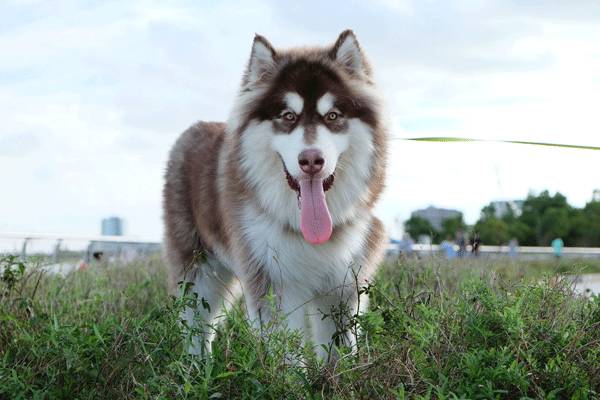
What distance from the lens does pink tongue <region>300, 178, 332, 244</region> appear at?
5059 mm

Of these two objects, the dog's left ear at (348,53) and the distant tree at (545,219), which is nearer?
the dog's left ear at (348,53)

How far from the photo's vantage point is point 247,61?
5.75 metres

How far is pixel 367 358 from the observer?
424 cm

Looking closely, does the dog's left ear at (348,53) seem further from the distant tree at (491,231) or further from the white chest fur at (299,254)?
the distant tree at (491,231)

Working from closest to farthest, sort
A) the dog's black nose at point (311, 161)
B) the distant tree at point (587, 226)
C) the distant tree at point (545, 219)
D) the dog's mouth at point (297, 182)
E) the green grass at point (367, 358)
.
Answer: the green grass at point (367, 358) → the dog's black nose at point (311, 161) → the dog's mouth at point (297, 182) → the distant tree at point (587, 226) → the distant tree at point (545, 219)

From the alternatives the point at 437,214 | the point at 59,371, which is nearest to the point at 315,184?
the point at 59,371

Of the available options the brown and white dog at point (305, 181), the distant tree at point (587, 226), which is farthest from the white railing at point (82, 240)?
the distant tree at point (587, 226)

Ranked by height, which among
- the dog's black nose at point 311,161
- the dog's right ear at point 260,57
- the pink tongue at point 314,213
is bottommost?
the pink tongue at point 314,213


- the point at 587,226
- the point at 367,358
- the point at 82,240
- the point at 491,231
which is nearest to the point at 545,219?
the point at 587,226

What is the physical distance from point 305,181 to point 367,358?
133 centimetres

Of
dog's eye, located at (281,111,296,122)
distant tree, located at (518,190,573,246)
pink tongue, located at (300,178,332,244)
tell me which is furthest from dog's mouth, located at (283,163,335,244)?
distant tree, located at (518,190,573,246)

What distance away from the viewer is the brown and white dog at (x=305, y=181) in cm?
508

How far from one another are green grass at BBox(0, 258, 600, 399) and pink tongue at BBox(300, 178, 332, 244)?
68 centimetres

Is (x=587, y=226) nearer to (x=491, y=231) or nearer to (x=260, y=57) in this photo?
(x=491, y=231)
